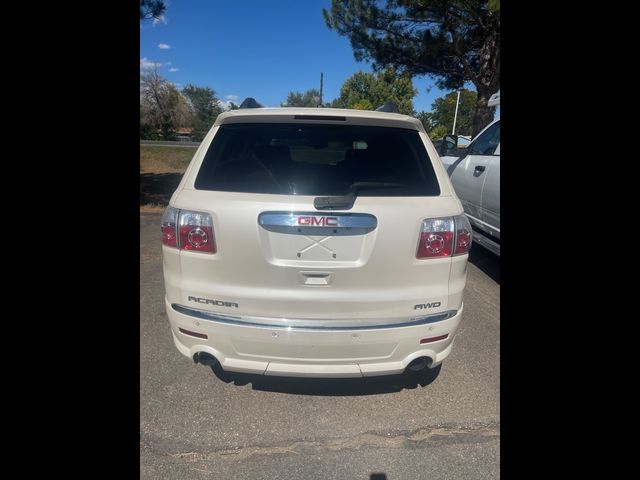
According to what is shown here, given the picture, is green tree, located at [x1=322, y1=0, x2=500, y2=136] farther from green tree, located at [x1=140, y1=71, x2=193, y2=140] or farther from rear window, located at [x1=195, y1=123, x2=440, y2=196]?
green tree, located at [x1=140, y1=71, x2=193, y2=140]

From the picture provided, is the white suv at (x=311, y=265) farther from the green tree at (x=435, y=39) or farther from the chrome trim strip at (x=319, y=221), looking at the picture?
the green tree at (x=435, y=39)

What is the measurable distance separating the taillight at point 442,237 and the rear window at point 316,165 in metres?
0.19

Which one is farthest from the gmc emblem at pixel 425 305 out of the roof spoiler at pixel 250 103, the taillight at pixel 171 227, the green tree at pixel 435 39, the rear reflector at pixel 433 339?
the green tree at pixel 435 39

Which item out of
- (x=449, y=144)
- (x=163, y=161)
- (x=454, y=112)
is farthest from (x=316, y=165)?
(x=454, y=112)

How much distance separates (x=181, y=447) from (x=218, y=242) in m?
1.19

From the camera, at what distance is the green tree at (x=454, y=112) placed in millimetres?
54947

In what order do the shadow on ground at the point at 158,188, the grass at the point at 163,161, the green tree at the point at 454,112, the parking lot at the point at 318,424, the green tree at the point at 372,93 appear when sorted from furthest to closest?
the green tree at the point at 454,112 < the green tree at the point at 372,93 < the grass at the point at 163,161 < the shadow on ground at the point at 158,188 < the parking lot at the point at 318,424

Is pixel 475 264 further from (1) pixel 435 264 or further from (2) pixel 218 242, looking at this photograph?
(2) pixel 218 242

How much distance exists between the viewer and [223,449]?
6.59 ft

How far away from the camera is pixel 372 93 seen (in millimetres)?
48375

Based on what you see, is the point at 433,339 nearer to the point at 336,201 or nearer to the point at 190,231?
the point at 336,201

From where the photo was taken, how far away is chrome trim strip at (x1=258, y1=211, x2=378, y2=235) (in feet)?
5.97
